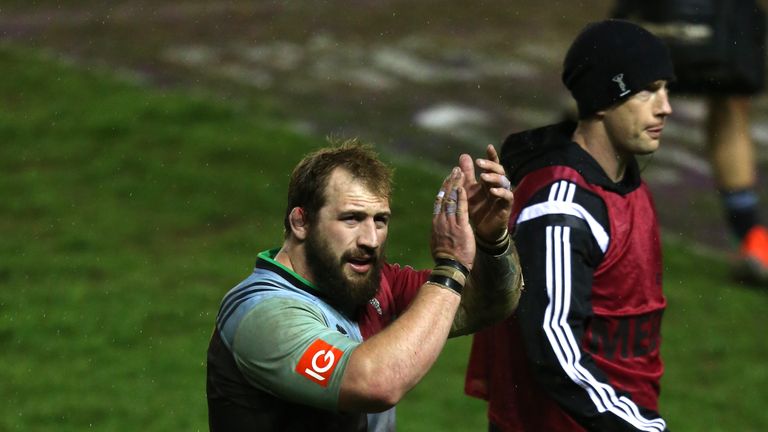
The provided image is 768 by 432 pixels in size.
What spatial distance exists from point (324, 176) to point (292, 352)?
61 cm

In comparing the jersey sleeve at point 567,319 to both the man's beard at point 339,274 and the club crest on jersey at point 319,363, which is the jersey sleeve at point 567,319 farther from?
the club crest on jersey at point 319,363

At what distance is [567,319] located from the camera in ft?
16.4

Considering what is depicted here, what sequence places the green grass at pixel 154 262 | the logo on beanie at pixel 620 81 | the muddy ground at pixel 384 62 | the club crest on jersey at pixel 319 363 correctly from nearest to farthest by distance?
1. the club crest on jersey at pixel 319 363
2. the logo on beanie at pixel 620 81
3. the green grass at pixel 154 262
4. the muddy ground at pixel 384 62

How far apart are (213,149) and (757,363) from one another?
472 centimetres

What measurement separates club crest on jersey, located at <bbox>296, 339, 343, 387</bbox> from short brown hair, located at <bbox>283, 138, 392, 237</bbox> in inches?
19.7

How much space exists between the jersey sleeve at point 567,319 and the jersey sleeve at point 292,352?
3.32ft

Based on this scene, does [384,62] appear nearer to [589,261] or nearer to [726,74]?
[726,74]

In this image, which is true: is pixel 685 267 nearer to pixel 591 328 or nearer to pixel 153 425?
pixel 153 425

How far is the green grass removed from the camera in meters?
8.49

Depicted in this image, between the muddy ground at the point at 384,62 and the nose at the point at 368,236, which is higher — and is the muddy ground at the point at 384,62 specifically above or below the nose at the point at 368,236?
below

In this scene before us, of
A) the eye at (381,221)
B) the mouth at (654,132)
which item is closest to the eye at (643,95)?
the mouth at (654,132)

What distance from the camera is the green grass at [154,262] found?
8492 mm

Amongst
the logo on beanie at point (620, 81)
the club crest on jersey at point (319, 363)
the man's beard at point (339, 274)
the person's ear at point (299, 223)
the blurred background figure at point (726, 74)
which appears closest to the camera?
the club crest on jersey at point (319, 363)

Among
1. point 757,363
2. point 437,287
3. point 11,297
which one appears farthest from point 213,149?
point 437,287
